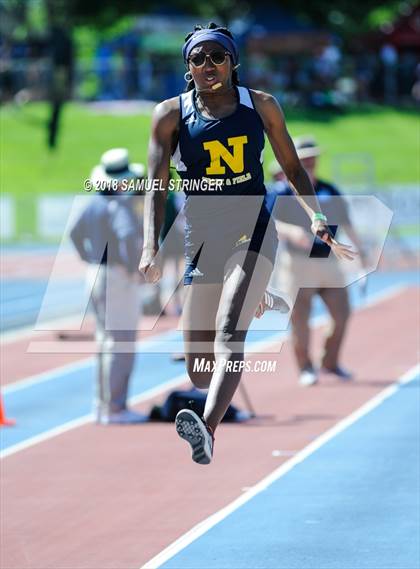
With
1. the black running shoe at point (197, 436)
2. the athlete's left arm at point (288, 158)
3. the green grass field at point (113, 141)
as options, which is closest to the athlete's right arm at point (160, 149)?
the athlete's left arm at point (288, 158)

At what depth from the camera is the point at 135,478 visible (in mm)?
10820

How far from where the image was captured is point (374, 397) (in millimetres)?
13930

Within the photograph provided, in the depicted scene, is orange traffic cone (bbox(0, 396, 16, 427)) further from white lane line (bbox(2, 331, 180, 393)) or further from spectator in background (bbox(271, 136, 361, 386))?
spectator in background (bbox(271, 136, 361, 386))

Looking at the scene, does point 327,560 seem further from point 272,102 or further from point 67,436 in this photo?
point 67,436

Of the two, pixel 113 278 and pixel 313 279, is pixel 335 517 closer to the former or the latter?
pixel 113 278

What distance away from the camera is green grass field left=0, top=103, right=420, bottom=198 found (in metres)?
39.8

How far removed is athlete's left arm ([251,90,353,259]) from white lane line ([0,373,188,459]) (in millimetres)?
5325

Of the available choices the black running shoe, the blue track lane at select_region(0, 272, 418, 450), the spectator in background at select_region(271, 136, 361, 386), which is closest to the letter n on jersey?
the black running shoe

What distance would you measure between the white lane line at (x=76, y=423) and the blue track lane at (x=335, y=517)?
245cm

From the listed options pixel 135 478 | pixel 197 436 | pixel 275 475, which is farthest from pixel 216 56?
pixel 135 478

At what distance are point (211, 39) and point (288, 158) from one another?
74cm

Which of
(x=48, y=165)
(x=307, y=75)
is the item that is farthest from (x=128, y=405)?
(x=307, y=75)

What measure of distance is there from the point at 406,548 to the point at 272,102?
3.06 metres

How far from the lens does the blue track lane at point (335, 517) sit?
8.38 meters
